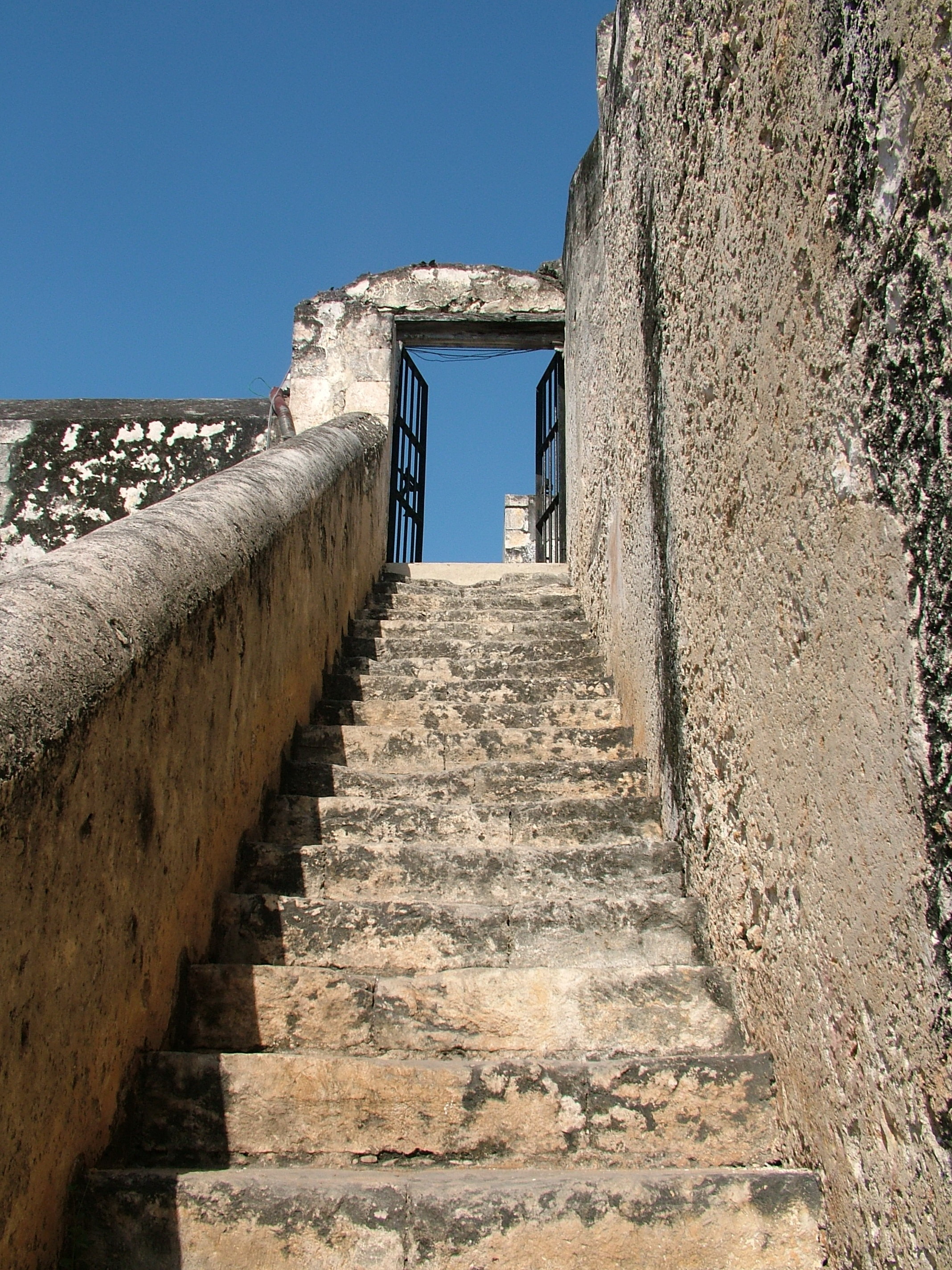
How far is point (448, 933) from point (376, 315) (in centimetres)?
520

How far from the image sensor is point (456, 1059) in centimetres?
207

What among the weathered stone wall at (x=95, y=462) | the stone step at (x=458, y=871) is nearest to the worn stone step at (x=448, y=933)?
the stone step at (x=458, y=871)

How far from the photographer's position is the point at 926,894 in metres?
1.29

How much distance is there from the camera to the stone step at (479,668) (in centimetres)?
413

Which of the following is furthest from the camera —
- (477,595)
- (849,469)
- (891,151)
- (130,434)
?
(477,595)

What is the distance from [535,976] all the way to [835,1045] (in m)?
0.75

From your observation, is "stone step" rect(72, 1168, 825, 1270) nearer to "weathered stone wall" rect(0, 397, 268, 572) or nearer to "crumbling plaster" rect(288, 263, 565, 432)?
"weathered stone wall" rect(0, 397, 268, 572)

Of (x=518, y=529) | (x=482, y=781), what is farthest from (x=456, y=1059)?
(x=518, y=529)

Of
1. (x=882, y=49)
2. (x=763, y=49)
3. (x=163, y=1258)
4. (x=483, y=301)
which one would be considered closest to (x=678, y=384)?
(x=763, y=49)

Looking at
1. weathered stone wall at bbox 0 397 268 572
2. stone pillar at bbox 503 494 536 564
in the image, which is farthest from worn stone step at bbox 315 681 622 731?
stone pillar at bbox 503 494 536 564

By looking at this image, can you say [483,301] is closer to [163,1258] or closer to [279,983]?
[279,983]

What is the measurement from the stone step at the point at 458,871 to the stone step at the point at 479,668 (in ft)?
4.55

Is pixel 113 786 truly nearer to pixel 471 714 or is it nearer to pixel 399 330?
pixel 471 714

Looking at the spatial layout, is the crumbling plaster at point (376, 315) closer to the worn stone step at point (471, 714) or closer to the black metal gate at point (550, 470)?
the black metal gate at point (550, 470)
